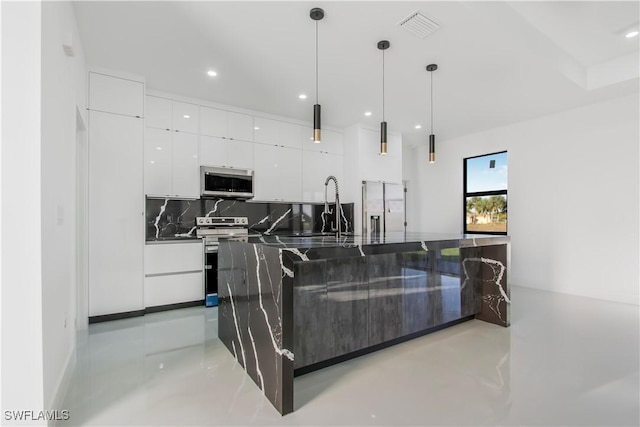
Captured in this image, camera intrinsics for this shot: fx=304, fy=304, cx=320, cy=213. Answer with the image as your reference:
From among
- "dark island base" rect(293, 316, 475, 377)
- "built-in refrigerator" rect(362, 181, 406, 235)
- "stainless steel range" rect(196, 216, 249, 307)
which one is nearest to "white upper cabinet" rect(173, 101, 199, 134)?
Answer: "stainless steel range" rect(196, 216, 249, 307)

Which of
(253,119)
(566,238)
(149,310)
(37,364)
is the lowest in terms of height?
(149,310)

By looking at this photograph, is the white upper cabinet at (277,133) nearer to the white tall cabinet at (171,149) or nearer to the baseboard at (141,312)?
the white tall cabinet at (171,149)

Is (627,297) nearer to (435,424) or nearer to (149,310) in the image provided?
(435,424)

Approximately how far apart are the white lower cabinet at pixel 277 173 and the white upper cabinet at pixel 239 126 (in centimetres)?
22

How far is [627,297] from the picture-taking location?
12.9 ft

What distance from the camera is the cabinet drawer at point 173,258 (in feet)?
11.6

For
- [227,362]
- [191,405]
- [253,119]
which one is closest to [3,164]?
[191,405]

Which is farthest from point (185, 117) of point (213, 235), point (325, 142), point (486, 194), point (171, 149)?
point (486, 194)

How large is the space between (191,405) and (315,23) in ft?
9.40

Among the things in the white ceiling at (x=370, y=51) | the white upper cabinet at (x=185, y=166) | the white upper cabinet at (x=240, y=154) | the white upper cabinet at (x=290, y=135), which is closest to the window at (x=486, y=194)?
the white ceiling at (x=370, y=51)

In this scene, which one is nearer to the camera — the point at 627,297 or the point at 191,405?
the point at 191,405

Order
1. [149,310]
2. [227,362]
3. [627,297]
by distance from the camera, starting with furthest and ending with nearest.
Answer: [627,297], [149,310], [227,362]

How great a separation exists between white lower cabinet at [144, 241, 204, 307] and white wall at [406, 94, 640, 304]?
16.5ft

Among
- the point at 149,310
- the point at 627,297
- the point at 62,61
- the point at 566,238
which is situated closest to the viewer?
the point at 62,61
